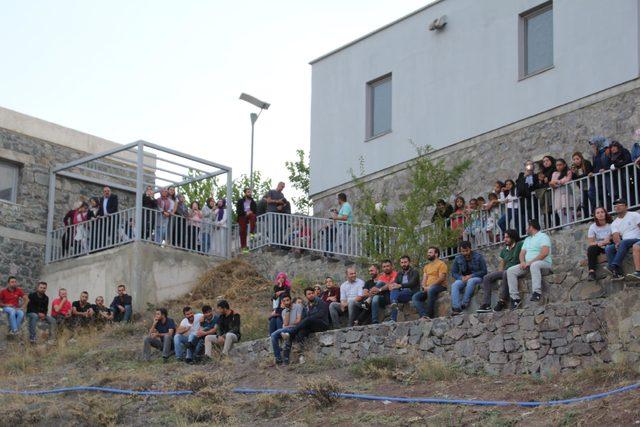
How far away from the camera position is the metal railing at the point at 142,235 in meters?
28.2

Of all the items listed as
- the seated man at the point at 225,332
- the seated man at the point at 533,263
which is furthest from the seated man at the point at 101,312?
the seated man at the point at 533,263

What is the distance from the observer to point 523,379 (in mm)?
17641

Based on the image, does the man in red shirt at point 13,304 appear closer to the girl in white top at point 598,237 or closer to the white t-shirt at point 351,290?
the white t-shirt at point 351,290

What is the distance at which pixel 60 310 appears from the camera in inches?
1031

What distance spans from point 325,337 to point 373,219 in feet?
14.1

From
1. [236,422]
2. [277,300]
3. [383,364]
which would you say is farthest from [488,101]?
[236,422]

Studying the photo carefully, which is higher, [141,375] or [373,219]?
[373,219]

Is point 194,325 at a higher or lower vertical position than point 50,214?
lower

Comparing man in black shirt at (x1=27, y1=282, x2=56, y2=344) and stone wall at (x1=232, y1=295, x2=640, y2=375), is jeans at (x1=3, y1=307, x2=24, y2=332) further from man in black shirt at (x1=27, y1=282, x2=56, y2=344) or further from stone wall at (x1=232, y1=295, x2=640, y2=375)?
stone wall at (x1=232, y1=295, x2=640, y2=375)

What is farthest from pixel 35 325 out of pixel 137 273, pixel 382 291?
pixel 382 291

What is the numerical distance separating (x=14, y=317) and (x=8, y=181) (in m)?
5.15

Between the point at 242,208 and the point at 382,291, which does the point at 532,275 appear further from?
the point at 242,208

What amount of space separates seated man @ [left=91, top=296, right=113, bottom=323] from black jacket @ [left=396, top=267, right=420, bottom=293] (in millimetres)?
7469

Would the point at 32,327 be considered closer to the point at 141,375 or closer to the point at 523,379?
the point at 141,375
